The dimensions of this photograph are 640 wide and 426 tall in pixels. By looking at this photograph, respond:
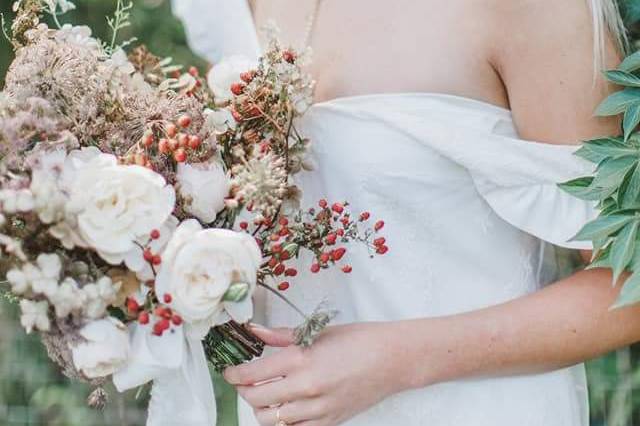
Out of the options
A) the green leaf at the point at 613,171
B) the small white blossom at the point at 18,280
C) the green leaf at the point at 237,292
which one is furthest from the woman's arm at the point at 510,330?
the small white blossom at the point at 18,280

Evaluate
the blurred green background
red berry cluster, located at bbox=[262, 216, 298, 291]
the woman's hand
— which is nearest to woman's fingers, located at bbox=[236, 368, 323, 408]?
the woman's hand

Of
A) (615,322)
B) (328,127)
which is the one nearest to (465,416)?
(615,322)

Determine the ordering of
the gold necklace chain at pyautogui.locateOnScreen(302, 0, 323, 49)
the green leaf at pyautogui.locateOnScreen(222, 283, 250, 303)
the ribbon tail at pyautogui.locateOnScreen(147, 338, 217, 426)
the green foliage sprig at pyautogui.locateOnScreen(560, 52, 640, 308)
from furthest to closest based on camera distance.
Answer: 1. the gold necklace chain at pyautogui.locateOnScreen(302, 0, 323, 49)
2. the ribbon tail at pyautogui.locateOnScreen(147, 338, 217, 426)
3. the green foliage sprig at pyautogui.locateOnScreen(560, 52, 640, 308)
4. the green leaf at pyautogui.locateOnScreen(222, 283, 250, 303)

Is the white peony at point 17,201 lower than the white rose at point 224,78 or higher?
lower

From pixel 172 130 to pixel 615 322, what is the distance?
31.7 inches

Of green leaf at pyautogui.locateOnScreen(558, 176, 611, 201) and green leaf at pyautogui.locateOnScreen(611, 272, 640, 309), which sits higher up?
green leaf at pyautogui.locateOnScreen(558, 176, 611, 201)

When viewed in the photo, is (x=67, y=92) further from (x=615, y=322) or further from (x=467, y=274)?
(x=615, y=322)

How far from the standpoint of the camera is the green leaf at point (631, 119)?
5.67 ft

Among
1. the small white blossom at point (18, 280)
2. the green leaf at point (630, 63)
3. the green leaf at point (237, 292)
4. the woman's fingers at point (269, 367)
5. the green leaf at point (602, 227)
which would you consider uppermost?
the green leaf at point (630, 63)

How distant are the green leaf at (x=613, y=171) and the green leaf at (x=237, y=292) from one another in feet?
1.93

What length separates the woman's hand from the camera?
1775mm

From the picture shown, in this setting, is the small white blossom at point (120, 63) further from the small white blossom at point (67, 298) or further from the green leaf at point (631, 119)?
the green leaf at point (631, 119)

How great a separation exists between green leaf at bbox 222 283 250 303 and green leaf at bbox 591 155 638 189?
1.93 feet

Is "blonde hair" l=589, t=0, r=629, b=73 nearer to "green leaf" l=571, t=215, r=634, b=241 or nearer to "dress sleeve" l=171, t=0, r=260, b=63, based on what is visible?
"green leaf" l=571, t=215, r=634, b=241
